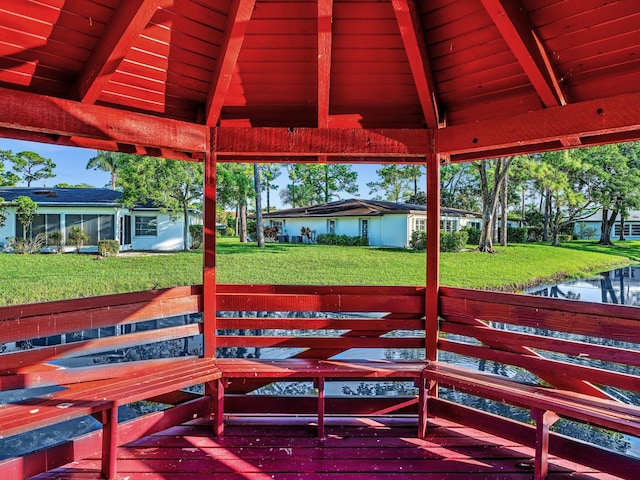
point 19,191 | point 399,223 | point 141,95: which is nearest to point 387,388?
point 141,95

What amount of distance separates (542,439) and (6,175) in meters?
23.9

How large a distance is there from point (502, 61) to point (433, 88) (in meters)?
0.47

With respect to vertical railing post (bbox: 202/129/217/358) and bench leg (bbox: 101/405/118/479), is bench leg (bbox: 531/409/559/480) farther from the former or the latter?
bench leg (bbox: 101/405/118/479)

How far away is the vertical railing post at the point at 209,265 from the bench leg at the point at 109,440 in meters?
0.92

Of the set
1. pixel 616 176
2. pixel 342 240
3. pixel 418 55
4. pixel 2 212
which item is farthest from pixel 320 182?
pixel 418 55

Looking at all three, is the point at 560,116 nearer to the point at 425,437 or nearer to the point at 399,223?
the point at 425,437

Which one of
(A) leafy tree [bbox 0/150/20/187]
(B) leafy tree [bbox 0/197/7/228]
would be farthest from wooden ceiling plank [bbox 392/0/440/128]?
(A) leafy tree [bbox 0/150/20/187]

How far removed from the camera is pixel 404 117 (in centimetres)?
314

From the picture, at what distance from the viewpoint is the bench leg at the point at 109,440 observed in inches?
84.9

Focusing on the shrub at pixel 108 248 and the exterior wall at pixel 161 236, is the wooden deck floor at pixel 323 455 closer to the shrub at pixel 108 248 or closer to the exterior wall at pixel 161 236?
the shrub at pixel 108 248

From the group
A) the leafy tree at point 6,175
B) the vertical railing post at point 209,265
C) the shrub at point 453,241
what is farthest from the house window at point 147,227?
the vertical railing post at point 209,265

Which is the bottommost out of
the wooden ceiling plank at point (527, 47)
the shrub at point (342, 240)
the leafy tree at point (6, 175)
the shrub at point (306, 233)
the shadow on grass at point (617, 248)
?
the shadow on grass at point (617, 248)

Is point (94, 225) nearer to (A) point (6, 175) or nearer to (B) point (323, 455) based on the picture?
(A) point (6, 175)

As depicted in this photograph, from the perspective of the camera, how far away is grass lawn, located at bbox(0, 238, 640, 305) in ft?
37.0
